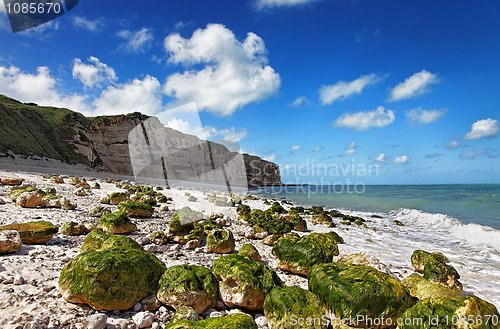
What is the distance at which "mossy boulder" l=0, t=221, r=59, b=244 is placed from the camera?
17.5 ft

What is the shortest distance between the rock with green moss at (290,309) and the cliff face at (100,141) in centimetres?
4045

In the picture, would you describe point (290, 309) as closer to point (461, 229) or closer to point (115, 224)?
point (115, 224)

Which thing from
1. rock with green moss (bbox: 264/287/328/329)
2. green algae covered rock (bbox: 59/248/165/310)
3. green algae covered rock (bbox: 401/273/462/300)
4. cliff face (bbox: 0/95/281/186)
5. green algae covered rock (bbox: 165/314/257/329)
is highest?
cliff face (bbox: 0/95/281/186)

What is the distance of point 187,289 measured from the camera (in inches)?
148

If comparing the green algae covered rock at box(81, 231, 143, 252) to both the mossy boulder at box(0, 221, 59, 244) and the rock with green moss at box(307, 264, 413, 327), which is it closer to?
the mossy boulder at box(0, 221, 59, 244)

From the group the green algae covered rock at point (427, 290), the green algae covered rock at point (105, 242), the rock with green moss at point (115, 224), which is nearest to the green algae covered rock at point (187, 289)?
the green algae covered rock at point (105, 242)

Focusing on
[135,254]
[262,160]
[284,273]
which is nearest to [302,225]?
[284,273]

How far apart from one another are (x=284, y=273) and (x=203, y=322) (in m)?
3.35

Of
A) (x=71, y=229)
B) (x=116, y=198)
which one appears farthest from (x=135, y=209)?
(x=71, y=229)

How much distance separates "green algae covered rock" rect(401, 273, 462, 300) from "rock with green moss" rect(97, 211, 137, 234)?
Answer: 302 inches

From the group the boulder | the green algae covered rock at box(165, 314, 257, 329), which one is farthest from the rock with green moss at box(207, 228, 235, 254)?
the boulder

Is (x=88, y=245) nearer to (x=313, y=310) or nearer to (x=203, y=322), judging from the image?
(x=203, y=322)

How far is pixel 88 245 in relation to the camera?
5.18 m

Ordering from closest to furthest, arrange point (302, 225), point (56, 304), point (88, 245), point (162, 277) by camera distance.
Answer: point (56, 304) < point (162, 277) < point (88, 245) < point (302, 225)
